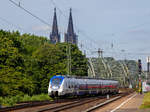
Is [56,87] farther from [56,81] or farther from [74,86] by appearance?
[74,86]

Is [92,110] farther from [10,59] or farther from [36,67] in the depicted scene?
[36,67]

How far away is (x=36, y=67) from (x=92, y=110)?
45.3 m

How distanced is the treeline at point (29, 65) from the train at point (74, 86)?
1085cm

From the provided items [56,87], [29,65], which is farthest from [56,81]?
[29,65]

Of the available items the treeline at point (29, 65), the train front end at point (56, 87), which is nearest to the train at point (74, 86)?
the train front end at point (56, 87)

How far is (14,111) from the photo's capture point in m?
23.5

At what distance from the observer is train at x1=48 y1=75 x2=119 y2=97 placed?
4128 centimetres

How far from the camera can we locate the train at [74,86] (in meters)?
41.3

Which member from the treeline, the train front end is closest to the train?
the train front end

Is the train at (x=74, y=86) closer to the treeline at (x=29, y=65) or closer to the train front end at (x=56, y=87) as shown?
the train front end at (x=56, y=87)

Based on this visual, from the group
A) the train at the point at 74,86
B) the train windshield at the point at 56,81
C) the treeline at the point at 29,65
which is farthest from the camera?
the treeline at the point at 29,65

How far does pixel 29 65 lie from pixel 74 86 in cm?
Answer: 2589

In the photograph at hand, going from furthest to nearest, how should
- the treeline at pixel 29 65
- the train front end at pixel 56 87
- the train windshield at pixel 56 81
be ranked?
the treeline at pixel 29 65, the train windshield at pixel 56 81, the train front end at pixel 56 87

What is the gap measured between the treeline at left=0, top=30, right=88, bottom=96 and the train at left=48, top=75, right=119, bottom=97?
10.9 m
